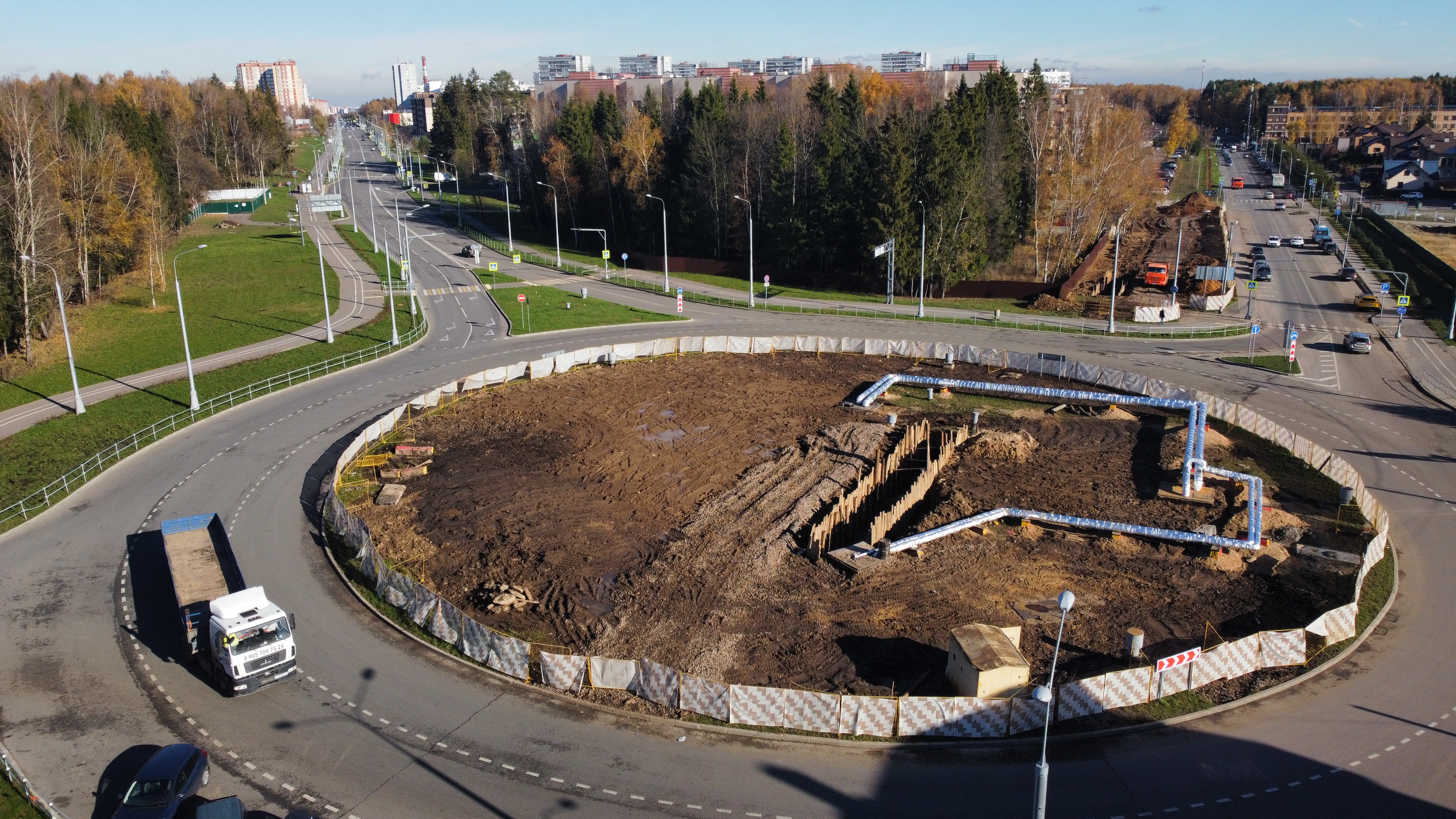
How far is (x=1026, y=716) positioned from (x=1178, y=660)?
14.4 feet

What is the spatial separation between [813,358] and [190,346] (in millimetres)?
38999

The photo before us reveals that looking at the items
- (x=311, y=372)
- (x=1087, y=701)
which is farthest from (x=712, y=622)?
(x=311, y=372)

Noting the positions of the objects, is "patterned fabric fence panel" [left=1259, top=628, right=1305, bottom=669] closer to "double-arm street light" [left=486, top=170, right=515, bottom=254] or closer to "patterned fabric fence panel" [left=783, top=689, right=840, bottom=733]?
"patterned fabric fence panel" [left=783, top=689, right=840, bottom=733]

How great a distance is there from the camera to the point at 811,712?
21016 millimetres

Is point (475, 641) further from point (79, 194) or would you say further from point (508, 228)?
point (508, 228)

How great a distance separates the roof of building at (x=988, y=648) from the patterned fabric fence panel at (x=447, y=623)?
13074 millimetres

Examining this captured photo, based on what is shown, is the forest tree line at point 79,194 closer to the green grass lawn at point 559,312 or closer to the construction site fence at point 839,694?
the green grass lawn at point 559,312

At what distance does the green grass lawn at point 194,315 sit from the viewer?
5178 centimetres

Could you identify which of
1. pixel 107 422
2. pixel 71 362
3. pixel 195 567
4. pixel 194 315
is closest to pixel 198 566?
pixel 195 567

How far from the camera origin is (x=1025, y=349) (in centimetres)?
5731

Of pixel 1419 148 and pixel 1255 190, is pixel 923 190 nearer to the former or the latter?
pixel 1255 190

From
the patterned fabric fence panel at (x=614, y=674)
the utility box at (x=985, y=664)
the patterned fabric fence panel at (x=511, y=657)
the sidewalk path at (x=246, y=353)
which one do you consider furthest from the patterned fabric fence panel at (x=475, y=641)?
the sidewalk path at (x=246, y=353)

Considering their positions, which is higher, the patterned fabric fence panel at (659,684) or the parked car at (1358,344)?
the parked car at (1358,344)

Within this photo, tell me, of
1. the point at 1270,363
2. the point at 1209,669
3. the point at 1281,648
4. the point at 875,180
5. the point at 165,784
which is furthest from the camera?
the point at 875,180
